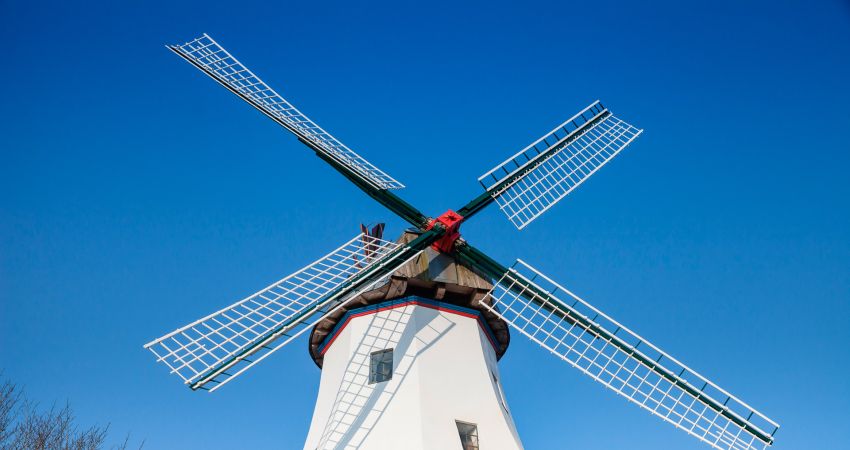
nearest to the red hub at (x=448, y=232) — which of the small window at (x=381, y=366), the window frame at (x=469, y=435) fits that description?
the small window at (x=381, y=366)

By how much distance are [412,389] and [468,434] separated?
3.64 ft

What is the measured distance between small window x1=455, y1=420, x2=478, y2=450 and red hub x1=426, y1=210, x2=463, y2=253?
3125mm

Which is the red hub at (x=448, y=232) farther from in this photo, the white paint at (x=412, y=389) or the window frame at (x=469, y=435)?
the window frame at (x=469, y=435)

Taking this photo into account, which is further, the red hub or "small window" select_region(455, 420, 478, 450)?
the red hub

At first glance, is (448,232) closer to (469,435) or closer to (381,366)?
(381,366)

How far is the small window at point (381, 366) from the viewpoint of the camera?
1191 cm

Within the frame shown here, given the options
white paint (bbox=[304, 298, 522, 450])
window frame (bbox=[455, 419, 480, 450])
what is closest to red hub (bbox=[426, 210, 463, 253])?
white paint (bbox=[304, 298, 522, 450])

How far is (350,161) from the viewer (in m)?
14.2

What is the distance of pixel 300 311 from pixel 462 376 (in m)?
2.88

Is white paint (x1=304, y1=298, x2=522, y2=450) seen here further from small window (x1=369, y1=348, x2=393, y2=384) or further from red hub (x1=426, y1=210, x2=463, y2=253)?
red hub (x1=426, y1=210, x2=463, y2=253)

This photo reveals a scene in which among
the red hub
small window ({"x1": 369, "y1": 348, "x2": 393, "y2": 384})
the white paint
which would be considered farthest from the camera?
the red hub

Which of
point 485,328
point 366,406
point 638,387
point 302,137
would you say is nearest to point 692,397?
point 638,387

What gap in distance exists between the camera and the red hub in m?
13.0

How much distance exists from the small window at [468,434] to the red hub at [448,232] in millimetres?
3125
